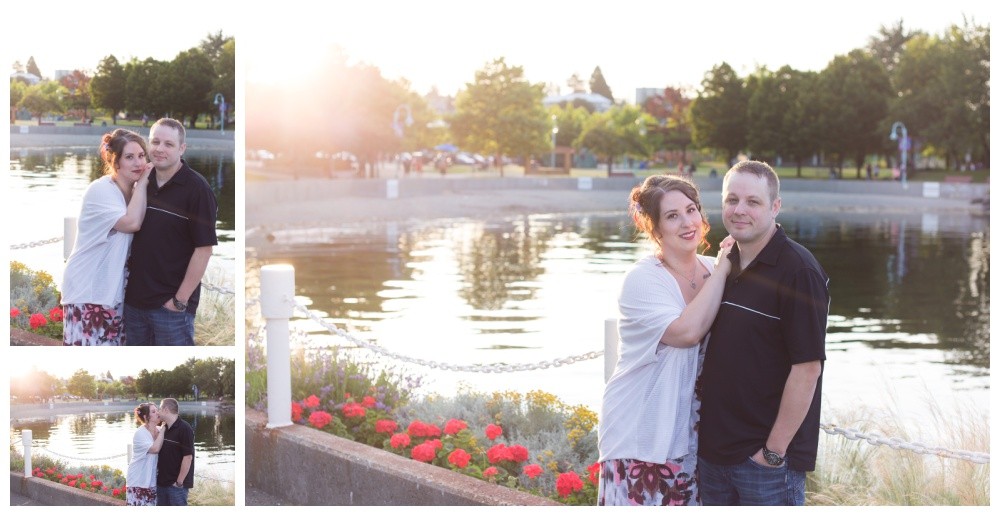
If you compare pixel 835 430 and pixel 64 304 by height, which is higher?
pixel 64 304

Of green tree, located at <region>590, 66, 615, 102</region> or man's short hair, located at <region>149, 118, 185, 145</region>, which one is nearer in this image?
man's short hair, located at <region>149, 118, 185, 145</region>

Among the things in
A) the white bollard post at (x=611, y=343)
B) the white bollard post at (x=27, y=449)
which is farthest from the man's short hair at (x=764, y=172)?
the white bollard post at (x=27, y=449)

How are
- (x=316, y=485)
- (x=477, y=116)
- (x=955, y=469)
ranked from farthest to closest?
(x=477, y=116), (x=316, y=485), (x=955, y=469)

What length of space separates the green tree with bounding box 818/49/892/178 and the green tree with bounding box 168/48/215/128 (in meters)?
74.0

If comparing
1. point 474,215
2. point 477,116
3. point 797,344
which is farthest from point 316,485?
point 477,116

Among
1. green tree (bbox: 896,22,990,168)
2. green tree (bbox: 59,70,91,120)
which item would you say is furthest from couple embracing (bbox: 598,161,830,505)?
green tree (bbox: 896,22,990,168)

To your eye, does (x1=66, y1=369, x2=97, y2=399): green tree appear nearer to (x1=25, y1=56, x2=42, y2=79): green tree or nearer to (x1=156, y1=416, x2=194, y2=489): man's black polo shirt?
(x1=156, y1=416, x2=194, y2=489): man's black polo shirt

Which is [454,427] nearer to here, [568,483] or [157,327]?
[568,483]

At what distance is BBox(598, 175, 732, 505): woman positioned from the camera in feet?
13.3

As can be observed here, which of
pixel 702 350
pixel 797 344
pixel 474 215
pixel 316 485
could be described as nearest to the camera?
pixel 797 344

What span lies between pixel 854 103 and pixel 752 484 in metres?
77.0

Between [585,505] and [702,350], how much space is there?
1693mm

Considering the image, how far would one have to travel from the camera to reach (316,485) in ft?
20.9

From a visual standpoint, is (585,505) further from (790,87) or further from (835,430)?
(790,87)
